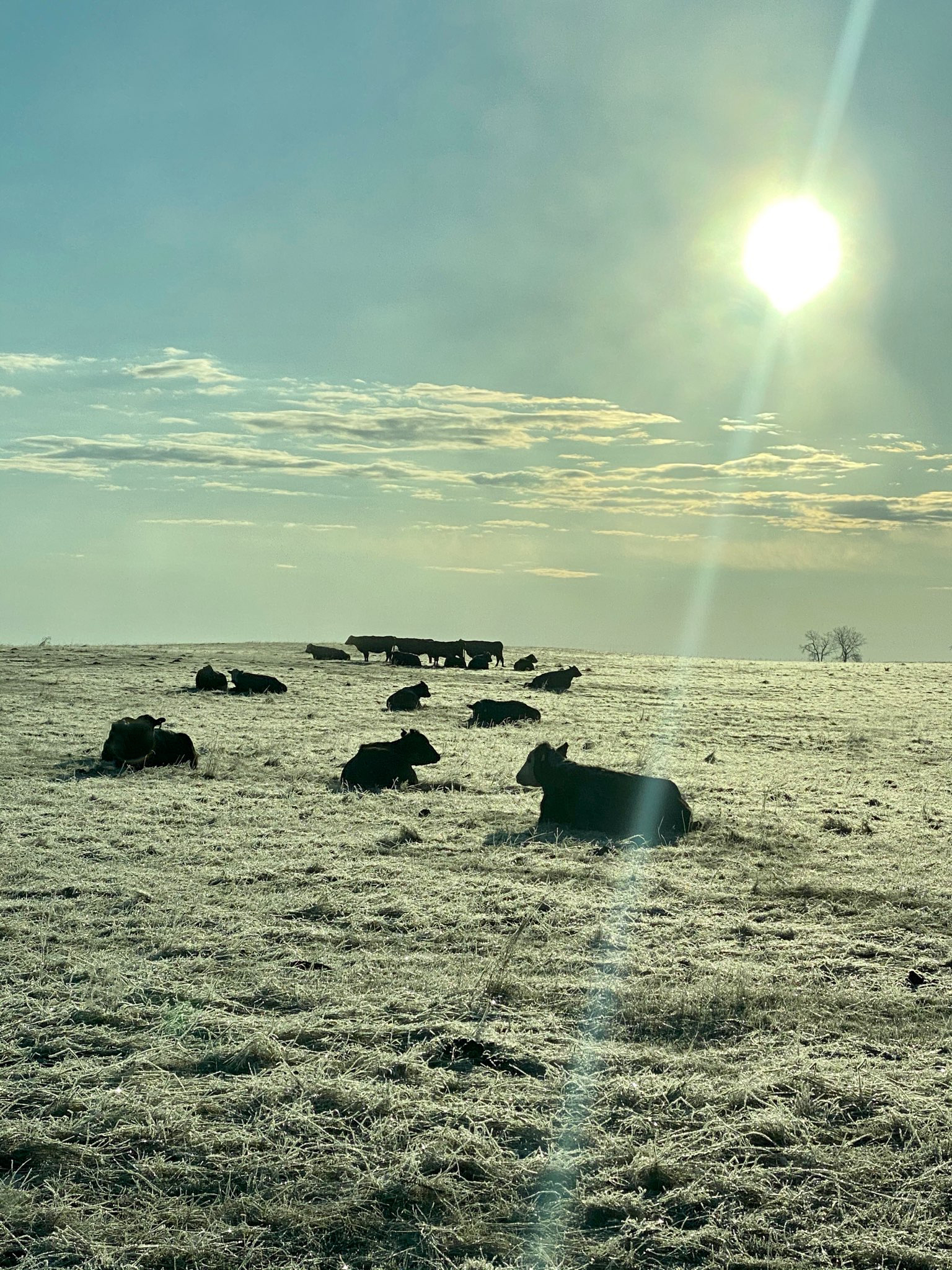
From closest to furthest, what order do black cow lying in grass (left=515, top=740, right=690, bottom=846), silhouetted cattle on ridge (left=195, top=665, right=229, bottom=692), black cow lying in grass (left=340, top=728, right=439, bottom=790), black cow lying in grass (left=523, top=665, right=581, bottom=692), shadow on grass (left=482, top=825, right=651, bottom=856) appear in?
shadow on grass (left=482, top=825, right=651, bottom=856) → black cow lying in grass (left=515, top=740, right=690, bottom=846) → black cow lying in grass (left=340, top=728, right=439, bottom=790) → silhouetted cattle on ridge (left=195, top=665, right=229, bottom=692) → black cow lying in grass (left=523, top=665, right=581, bottom=692)

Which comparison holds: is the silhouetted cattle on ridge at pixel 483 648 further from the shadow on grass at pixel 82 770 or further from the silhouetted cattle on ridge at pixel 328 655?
the shadow on grass at pixel 82 770

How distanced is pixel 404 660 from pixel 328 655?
3661 millimetres

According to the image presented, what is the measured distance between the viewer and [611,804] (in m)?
13.7

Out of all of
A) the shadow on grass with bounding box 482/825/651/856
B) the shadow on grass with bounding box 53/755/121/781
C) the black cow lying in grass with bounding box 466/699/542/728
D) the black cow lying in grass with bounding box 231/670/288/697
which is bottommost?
the shadow on grass with bounding box 53/755/121/781

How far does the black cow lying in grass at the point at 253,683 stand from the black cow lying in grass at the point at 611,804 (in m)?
19.3

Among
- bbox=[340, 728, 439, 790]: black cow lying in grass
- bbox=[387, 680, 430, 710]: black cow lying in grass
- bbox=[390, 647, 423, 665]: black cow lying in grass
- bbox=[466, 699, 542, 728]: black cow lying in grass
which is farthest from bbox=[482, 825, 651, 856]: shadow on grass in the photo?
bbox=[390, 647, 423, 665]: black cow lying in grass

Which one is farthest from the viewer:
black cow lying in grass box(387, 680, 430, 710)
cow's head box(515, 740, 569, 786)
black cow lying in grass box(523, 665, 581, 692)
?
black cow lying in grass box(523, 665, 581, 692)

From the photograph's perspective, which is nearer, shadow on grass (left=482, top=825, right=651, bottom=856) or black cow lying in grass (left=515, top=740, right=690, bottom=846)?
shadow on grass (left=482, top=825, right=651, bottom=856)

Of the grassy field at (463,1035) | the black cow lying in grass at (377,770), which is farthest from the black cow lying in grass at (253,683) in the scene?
the grassy field at (463,1035)

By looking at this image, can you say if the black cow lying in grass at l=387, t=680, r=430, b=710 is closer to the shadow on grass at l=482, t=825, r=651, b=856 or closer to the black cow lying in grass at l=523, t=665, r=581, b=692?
the black cow lying in grass at l=523, t=665, r=581, b=692

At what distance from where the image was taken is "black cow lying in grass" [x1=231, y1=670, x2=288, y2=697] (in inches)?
1257

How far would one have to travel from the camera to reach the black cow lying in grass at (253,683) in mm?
31938

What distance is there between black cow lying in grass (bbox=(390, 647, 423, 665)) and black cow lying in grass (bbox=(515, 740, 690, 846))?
Answer: 3120 centimetres

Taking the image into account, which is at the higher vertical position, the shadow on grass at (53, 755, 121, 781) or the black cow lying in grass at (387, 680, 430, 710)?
the black cow lying in grass at (387, 680, 430, 710)
